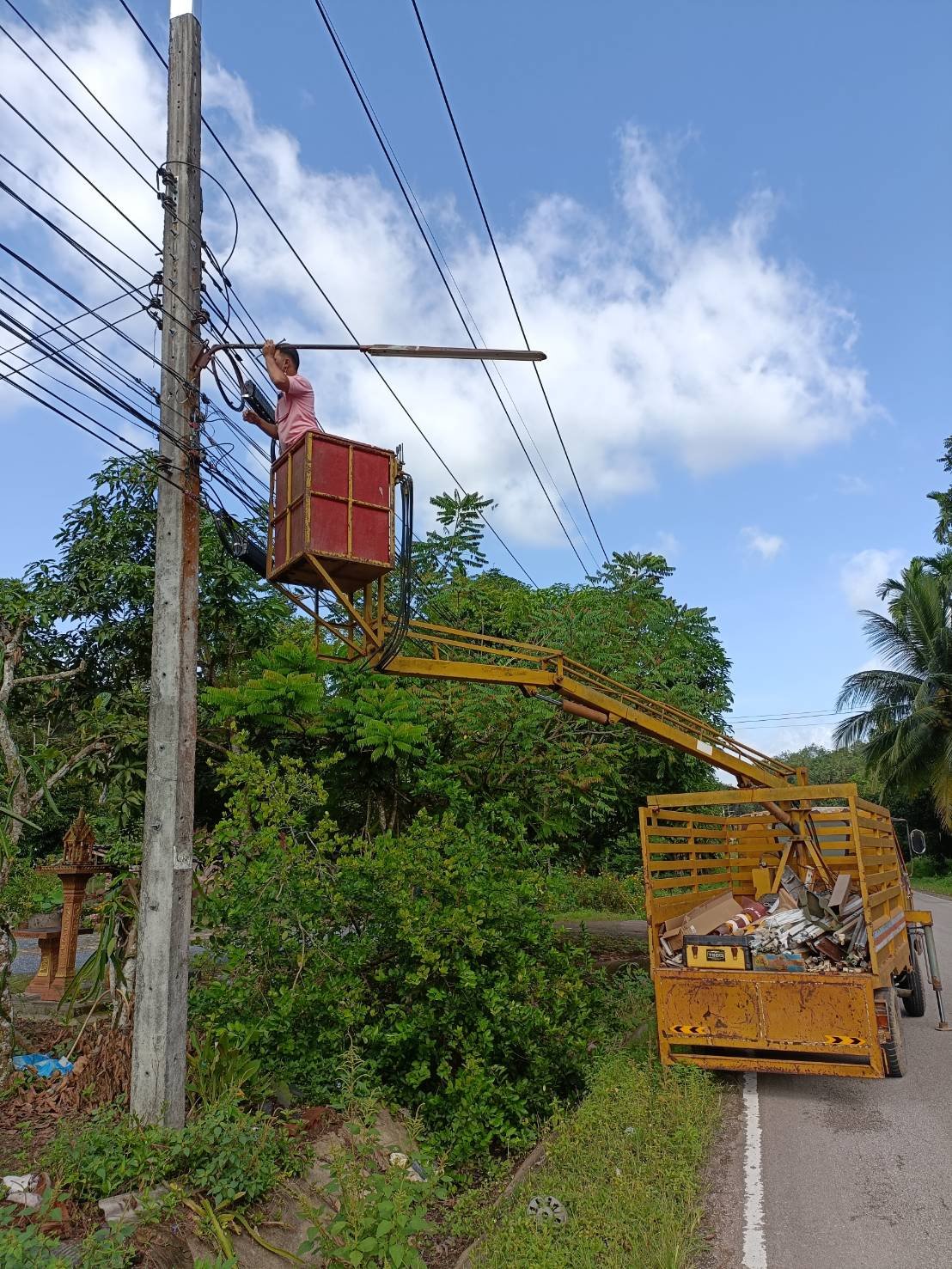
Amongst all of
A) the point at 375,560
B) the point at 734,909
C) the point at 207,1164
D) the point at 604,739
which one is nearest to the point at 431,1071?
the point at 207,1164

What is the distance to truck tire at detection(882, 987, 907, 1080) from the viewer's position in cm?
765

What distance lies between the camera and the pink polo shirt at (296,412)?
25.0ft

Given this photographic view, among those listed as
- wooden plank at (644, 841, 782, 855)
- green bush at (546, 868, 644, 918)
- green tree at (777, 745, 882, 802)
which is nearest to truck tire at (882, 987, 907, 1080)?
wooden plank at (644, 841, 782, 855)

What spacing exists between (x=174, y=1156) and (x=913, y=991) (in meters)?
8.65

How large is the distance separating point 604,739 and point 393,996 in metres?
8.11

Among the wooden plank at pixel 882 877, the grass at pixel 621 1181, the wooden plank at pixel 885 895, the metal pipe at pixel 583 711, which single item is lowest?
the grass at pixel 621 1181

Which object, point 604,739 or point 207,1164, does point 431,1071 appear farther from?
point 604,739

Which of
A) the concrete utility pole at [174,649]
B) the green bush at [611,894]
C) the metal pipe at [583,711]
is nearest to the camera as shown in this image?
the concrete utility pole at [174,649]

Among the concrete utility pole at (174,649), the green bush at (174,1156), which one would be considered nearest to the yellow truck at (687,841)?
the concrete utility pole at (174,649)

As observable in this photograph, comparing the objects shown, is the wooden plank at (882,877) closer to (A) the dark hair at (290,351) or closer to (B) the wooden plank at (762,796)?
(B) the wooden plank at (762,796)

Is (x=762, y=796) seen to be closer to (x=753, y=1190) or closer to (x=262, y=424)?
(x=753, y=1190)

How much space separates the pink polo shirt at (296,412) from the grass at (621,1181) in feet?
18.8

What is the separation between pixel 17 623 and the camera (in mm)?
8055

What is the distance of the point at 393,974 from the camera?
789cm
